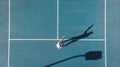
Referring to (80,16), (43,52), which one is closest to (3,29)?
(43,52)

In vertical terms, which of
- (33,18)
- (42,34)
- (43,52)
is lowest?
(43,52)

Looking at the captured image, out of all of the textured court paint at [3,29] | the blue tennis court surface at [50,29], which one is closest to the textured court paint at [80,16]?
the blue tennis court surface at [50,29]

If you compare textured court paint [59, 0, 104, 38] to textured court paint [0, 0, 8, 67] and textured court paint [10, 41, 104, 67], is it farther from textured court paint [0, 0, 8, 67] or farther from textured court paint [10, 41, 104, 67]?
textured court paint [0, 0, 8, 67]

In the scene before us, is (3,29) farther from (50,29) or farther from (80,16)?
(80,16)

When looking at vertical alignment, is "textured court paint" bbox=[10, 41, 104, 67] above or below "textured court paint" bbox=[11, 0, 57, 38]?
below

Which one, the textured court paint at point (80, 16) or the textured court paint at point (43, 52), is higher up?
the textured court paint at point (80, 16)

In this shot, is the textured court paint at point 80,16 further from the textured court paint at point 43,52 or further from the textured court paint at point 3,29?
the textured court paint at point 3,29

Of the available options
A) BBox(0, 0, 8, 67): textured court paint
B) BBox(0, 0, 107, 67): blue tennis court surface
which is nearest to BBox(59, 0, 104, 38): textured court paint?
BBox(0, 0, 107, 67): blue tennis court surface

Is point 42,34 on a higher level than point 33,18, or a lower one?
lower
